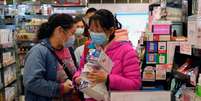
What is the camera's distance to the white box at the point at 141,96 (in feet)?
7.13

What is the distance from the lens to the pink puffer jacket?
2398 millimetres

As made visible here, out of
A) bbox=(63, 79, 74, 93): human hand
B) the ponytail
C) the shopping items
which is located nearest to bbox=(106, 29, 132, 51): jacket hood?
the shopping items

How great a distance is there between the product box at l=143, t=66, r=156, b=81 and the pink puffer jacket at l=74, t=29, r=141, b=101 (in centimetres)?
29

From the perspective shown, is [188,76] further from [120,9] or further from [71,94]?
[120,9]

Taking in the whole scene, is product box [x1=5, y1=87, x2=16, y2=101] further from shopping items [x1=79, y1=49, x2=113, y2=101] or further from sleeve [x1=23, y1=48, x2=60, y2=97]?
shopping items [x1=79, y1=49, x2=113, y2=101]

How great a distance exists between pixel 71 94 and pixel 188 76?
4.66ft

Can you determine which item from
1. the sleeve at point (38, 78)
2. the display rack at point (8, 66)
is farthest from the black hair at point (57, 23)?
the display rack at point (8, 66)

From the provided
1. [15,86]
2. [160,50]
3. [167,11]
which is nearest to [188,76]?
[160,50]

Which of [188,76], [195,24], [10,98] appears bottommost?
[10,98]

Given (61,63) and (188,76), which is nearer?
(188,76)

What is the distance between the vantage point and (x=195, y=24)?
1926 mm

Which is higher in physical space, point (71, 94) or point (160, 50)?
point (160, 50)

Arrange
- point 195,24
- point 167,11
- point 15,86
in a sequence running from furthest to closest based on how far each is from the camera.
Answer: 1. point 15,86
2. point 167,11
3. point 195,24

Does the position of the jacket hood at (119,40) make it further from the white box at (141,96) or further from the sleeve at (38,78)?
the sleeve at (38,78)
